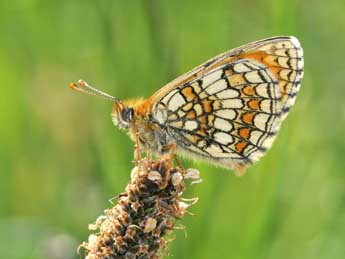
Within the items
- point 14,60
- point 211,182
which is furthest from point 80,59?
point 211,182

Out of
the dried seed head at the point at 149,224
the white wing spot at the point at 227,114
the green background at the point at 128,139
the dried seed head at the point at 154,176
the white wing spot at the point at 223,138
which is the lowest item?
the dried seed head at the point at 149,224

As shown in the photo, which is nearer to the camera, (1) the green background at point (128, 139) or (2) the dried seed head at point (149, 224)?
(2) the dried seed head at point (149, 224)

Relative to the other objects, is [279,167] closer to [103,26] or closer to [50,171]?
[103,26]

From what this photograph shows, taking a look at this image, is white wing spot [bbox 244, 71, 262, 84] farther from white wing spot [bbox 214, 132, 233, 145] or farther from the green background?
the green background

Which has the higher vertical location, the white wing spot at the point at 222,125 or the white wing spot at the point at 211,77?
the white wing spot at the point at 211,77

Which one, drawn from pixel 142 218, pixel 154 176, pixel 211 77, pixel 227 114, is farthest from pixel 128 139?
pixel 142 218

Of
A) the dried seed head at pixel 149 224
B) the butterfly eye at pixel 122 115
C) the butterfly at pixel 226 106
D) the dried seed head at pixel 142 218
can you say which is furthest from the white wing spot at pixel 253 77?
the dried seed head at pixel 149 224

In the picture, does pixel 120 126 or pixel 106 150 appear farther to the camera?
pixel 106 150

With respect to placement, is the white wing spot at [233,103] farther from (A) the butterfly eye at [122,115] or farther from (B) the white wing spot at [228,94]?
(A) the butterfly eye at [122,115]
